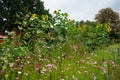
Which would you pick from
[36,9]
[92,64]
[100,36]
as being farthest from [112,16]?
[92,64]

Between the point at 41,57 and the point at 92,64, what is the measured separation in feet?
5.65

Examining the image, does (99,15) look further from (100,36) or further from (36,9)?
(100,36)

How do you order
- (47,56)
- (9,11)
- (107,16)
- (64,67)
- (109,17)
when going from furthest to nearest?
(109,17) < (107,16) < (9,11) < (47,56) < (64,67)

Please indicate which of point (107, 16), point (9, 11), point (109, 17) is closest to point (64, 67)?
point (9, 11)

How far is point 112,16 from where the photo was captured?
58.3m

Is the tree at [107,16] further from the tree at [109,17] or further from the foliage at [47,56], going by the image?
the foliage at [47,56]

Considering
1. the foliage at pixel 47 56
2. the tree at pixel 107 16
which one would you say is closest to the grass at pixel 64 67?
the foliage at pixel 47 56

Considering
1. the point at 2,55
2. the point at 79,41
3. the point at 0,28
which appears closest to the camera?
the point at 2,55

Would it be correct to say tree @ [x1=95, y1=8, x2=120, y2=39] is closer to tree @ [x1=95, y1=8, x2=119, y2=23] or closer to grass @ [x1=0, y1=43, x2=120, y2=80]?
tree @ [x1=95, y1=8, x2=119, y2=23]

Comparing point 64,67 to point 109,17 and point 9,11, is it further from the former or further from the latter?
point 109,17

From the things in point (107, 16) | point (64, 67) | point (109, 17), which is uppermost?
point (107, 16)

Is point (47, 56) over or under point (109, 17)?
under

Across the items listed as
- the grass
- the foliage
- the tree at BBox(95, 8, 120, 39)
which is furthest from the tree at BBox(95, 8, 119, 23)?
the grass

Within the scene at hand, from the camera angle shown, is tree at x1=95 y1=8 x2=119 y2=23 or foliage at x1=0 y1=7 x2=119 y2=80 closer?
foliage at x1=0 y1=7 x2=119 y2=80
